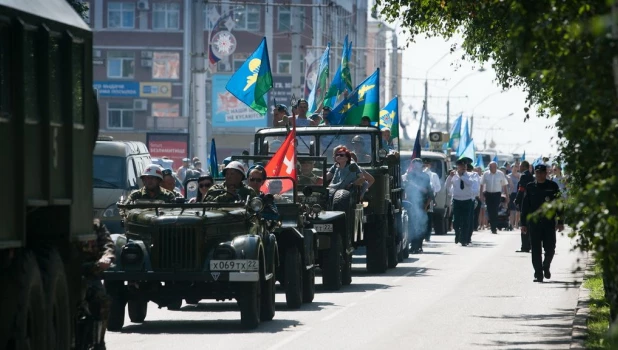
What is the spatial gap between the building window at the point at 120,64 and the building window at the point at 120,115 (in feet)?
5.51

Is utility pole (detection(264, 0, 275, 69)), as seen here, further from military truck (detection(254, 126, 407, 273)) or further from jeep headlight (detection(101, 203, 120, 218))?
military truck (detection(254, 126, 407, 273))

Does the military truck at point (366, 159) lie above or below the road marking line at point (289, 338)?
above

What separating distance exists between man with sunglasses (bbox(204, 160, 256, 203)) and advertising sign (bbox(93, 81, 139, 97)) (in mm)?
76998

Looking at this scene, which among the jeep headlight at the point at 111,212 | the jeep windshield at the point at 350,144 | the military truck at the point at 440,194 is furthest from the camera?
the military truck at the point at 440,194

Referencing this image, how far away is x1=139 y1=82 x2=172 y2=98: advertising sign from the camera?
93812mm

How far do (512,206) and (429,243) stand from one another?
425 inches

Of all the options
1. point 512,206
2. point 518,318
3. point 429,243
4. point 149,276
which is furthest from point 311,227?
point 512,206

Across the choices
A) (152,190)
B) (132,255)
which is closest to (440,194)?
(152,190)

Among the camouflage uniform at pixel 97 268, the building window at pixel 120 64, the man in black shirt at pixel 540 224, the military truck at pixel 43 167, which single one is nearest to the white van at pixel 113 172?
the man in black shirt at pixel 540 224

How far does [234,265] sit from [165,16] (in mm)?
78451

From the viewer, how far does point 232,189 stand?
17.2m

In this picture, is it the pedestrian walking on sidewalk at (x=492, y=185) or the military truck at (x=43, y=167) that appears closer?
the military truck at (x=43, y=167)

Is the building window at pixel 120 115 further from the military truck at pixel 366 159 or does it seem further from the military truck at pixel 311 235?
the military truck at pixel 311 235

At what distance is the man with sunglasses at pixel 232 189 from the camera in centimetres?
1709
